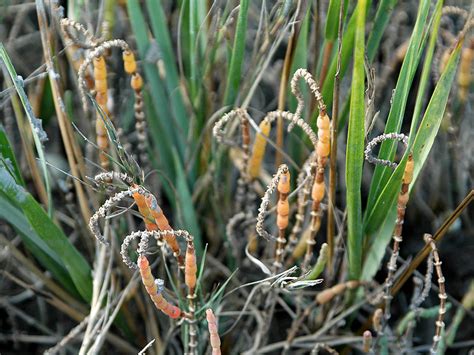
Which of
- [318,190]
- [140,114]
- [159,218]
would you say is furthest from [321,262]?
[140,114]

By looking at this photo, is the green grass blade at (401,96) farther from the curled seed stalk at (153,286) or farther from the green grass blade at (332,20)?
the curled seed stalk at (153,286)

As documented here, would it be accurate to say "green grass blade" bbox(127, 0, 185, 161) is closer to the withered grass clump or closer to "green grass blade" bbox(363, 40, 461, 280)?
the withered grass clump

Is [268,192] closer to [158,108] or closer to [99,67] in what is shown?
[99,67]

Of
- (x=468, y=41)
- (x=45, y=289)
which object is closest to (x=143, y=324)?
(x=45, y=289)

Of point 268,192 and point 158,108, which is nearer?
point 268,192

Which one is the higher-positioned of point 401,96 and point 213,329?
point 401,96

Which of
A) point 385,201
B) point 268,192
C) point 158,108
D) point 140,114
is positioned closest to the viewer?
point 268,192
